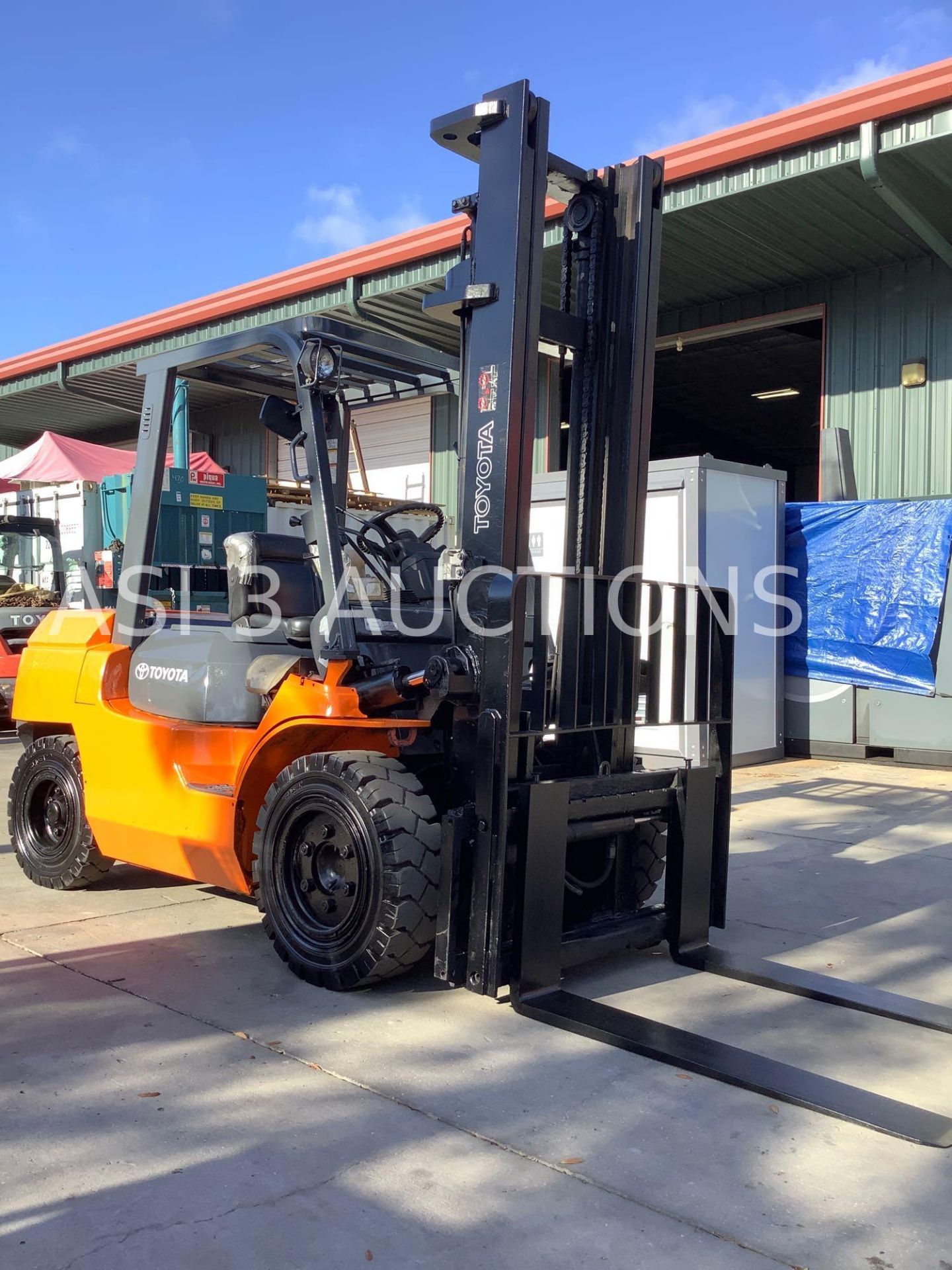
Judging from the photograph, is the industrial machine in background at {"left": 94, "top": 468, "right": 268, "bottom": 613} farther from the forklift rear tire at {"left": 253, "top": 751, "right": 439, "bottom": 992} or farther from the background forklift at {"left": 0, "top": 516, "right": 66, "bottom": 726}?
the forklift rear tire at {"left": 253, "top": 751, "right": 439, "bottom": 992}

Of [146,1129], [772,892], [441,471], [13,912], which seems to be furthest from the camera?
[441,471]

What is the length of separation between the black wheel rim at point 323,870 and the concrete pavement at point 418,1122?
240mm

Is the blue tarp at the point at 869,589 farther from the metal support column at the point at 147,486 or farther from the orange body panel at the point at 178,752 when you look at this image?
the metal support column at the point at 147,486

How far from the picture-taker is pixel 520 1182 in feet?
9.57

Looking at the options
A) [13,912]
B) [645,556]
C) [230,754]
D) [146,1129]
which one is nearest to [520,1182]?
[146,1129]

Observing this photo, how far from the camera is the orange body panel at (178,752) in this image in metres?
4.54

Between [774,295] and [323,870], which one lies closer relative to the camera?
[323,870]

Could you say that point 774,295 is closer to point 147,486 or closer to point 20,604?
point 20,604

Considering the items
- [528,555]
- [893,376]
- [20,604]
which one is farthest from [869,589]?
→ [20,604]

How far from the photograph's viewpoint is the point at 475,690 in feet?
13.9

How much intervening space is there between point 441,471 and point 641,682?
12919 mm

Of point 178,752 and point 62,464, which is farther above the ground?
point 62,464

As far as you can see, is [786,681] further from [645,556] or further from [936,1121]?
[936,1121]

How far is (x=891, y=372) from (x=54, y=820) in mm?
10318
